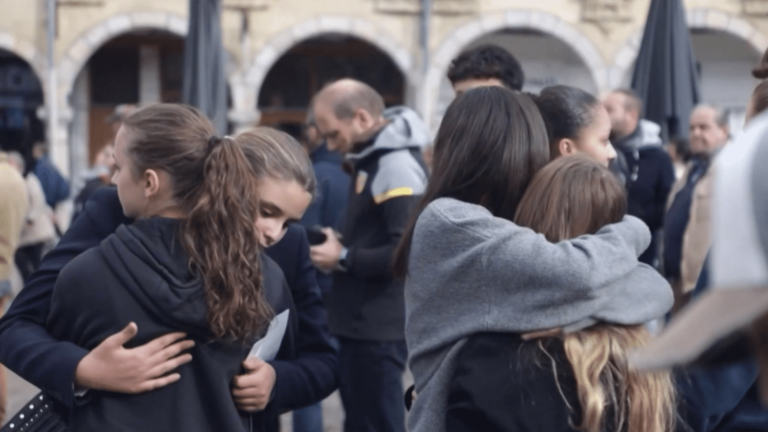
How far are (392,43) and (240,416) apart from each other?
50.0ft

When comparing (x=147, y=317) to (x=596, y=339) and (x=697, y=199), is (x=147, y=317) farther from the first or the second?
(x=697, y=199)

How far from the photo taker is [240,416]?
2.33 meters

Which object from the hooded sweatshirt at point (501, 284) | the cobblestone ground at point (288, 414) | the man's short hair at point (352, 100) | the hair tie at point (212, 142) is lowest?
the cobblestone ground at point (288, 414)

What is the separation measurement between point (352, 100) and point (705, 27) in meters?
14.6

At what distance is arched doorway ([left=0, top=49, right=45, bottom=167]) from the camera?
17.7m

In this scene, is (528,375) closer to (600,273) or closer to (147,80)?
(600,273)

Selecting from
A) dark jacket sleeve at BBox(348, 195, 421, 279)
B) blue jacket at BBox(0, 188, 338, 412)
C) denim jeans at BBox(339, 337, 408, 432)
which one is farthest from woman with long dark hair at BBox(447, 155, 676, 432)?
denim jeans at BBox(339, 337, 408, 432)

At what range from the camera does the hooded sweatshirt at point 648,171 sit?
6499 mm

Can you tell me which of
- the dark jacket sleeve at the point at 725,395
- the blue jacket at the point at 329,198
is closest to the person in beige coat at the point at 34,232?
the blue jacket at the point at 329,198

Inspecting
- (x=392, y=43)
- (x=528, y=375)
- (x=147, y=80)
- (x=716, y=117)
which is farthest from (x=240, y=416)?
(x=147, y=80)

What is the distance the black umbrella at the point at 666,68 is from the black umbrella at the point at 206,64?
304 centimetres

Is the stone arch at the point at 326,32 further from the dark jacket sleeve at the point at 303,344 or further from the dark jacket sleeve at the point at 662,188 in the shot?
the dark jacket sleeve at the point at 303,344

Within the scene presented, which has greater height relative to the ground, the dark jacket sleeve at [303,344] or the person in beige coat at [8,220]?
the dark jacket sleeve at [303,344]

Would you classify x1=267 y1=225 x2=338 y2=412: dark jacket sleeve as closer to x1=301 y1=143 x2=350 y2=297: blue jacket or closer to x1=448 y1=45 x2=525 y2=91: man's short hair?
x1=448 y1=45 x2=525 y2=91: man's short hair
